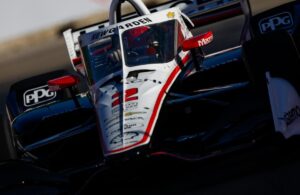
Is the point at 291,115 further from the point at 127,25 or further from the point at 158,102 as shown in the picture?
the point at 127,25

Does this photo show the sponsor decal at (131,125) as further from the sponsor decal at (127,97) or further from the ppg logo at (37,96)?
the ppg logo at (37,96)

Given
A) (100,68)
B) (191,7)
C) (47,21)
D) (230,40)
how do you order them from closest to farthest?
1. (100,68)
2. (191,7)
3. (230,40)
4. (47,21)

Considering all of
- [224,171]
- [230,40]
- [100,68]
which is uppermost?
[100,68]

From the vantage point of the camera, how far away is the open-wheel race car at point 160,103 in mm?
5664

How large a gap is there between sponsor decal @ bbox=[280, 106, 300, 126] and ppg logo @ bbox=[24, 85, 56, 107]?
322 centimetres

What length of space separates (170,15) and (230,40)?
4.11 m

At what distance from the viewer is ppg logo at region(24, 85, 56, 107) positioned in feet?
26.6

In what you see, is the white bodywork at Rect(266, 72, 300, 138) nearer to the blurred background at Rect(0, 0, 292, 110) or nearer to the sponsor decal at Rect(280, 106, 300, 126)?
the sponsor decal at Rect(280, 106, 300, 126)

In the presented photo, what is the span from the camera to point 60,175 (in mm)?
5832

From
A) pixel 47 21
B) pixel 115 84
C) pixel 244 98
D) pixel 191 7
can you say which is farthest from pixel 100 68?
pixel 47 21

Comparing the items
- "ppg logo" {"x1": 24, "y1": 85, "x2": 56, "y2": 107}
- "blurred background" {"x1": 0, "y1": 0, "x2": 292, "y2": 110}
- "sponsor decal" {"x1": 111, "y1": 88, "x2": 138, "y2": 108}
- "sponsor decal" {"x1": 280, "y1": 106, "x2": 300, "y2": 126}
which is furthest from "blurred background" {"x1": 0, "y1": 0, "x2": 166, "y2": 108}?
"sponsor decal" {"x1": 280, "y1": 106, "x2": 300, "y2": 126}

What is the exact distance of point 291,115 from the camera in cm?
556

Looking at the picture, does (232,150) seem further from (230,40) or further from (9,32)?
(9,32)

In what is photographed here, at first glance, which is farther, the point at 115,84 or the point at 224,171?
the point at 115,84
